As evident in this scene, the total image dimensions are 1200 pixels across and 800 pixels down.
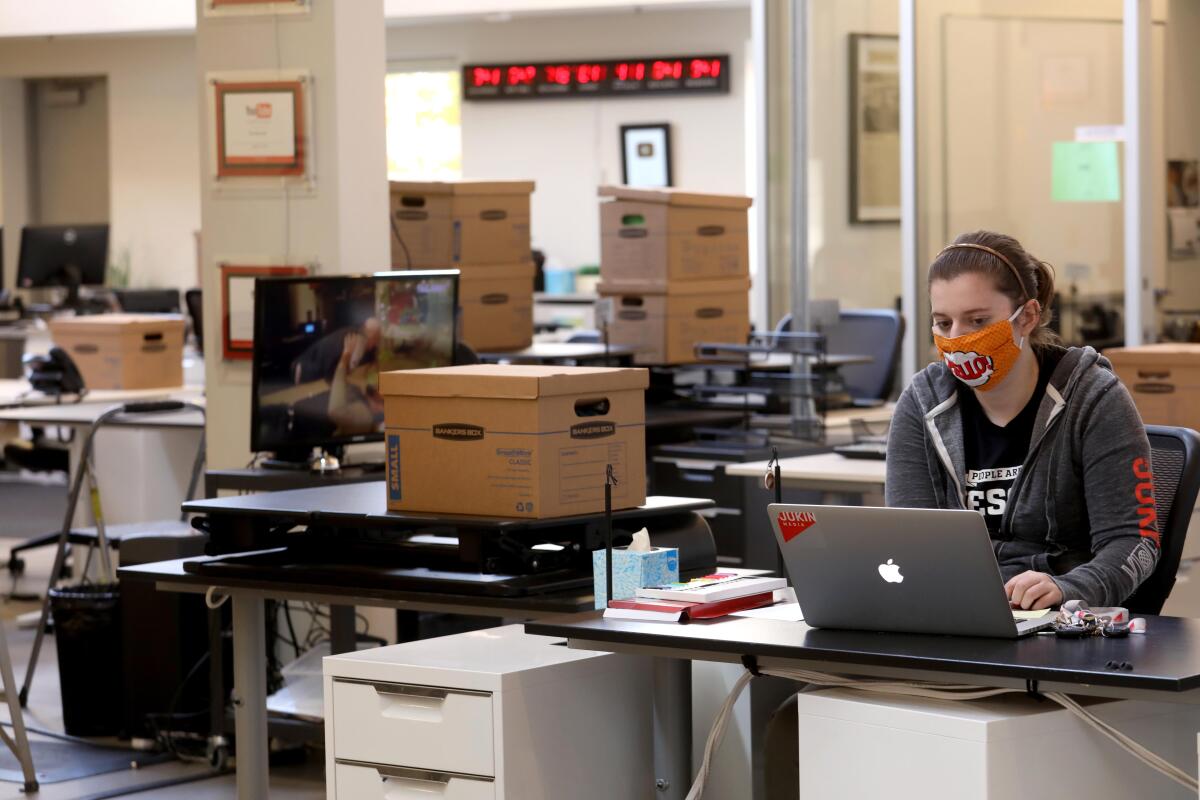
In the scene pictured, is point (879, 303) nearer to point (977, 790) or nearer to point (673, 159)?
point (673, 159)

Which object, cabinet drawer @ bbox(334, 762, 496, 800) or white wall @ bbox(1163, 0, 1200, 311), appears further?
white wall @ bbox(1163, 0, 1200, 311)

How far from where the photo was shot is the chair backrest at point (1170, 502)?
2.59 m

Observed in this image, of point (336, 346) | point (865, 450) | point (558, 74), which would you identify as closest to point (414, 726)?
point (336, 346)

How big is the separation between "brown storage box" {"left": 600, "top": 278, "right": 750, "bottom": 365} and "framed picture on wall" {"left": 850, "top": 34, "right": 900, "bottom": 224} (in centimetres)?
202

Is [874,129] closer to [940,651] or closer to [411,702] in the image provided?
[411,702]

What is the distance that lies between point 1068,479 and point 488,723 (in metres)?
0.91

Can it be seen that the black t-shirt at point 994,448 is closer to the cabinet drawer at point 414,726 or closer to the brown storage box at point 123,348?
the cabinet drawer at point 414,726

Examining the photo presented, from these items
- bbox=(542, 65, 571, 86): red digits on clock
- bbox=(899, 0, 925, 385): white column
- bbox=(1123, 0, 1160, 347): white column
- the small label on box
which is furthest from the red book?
bbox=(542, 65, 571, 86): red digits on clock

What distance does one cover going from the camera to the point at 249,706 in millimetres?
3160

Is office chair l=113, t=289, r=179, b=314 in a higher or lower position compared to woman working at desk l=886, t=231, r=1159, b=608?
higher

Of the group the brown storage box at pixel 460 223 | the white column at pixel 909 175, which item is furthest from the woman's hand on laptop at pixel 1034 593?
the white column at pixel 909 175

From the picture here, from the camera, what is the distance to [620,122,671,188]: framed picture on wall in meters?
10.9

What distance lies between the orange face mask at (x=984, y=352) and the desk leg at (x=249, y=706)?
1356 millimetres

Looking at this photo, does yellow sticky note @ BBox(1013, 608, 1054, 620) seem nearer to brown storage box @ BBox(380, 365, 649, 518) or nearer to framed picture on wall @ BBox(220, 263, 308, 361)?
brown storage box @ BBox(380, 365, 649, 518)
